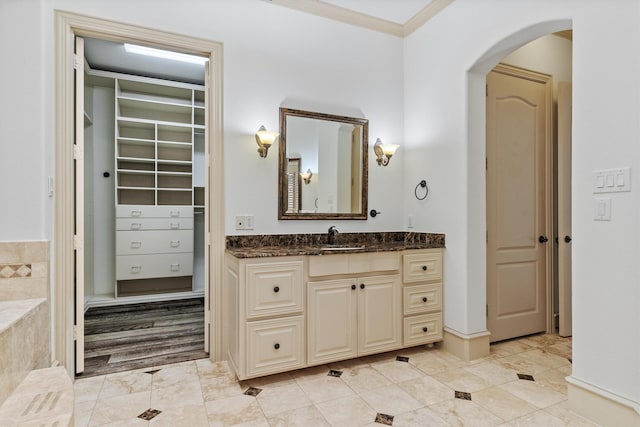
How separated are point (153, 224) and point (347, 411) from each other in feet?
11.2

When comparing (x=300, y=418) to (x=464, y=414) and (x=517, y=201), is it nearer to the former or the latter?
(x=464, y=414)

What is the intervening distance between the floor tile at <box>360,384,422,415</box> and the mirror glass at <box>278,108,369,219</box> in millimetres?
1413

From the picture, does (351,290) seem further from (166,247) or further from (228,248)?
(166,247)

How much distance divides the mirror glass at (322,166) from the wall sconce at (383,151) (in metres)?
0.11

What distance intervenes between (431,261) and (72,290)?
8.68 feet

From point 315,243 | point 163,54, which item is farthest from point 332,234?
point 163,54

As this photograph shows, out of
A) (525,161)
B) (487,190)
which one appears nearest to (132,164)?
(487,190)

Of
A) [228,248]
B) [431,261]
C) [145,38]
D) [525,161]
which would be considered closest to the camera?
[145,38]

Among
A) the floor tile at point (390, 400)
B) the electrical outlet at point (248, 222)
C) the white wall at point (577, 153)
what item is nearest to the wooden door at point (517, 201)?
the white wall at point (577, 153)

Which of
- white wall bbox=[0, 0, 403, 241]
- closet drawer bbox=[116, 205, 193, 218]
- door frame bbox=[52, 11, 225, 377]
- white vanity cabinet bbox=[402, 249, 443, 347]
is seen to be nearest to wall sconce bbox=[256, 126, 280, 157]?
white wall bbox=[0, 0, 403, 241]

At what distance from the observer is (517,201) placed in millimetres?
3053

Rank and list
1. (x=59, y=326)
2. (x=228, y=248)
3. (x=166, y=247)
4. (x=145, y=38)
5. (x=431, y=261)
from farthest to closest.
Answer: (x=166, y=247) < (x=431, y=261) < (x=228, y=248) < (x=145, y=38) < (x=59, y=326)

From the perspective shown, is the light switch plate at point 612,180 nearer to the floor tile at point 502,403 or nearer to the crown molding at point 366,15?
the floor tile at point 502,403

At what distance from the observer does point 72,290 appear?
232 cm
